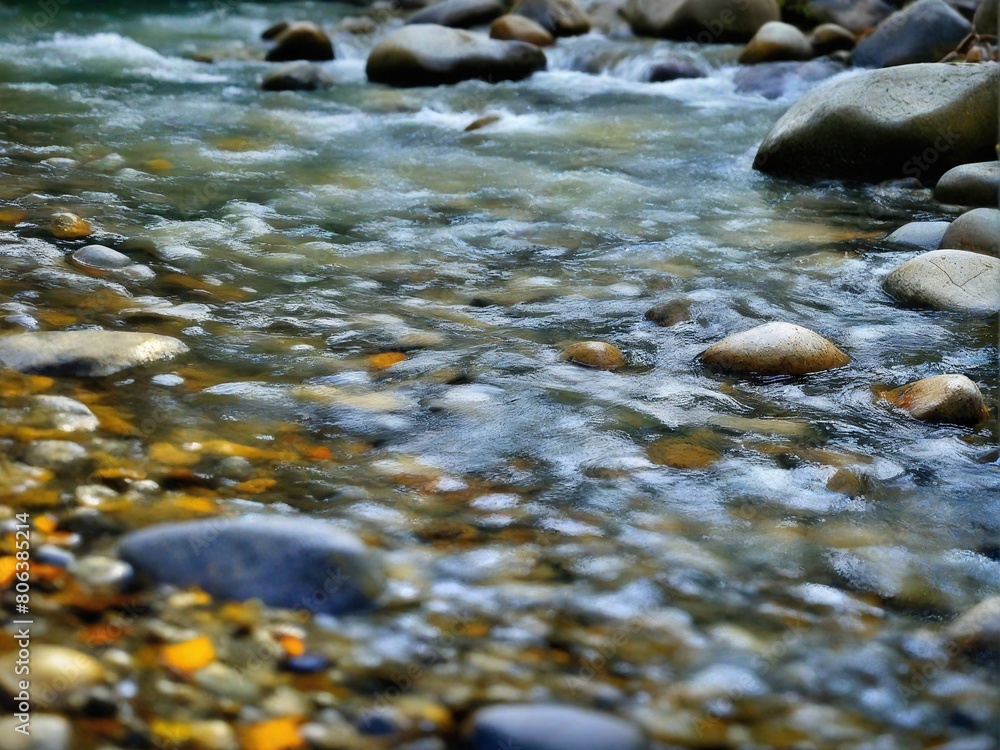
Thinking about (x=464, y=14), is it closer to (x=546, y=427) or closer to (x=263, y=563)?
(x=546, y=427)

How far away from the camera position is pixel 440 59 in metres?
8.62

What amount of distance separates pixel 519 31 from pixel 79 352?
8289mm

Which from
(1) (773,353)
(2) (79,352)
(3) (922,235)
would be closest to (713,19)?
(3) (922,235)

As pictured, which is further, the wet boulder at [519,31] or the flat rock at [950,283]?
the wet boulder at [519,31]

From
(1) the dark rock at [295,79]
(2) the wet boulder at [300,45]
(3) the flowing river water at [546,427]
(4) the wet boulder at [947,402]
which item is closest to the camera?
(3) the flowing river water at [546,427]

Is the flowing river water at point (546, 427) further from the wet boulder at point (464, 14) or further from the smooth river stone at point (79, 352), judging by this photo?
the wet boulder at point (464, 14)

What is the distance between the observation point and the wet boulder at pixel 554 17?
11.0m

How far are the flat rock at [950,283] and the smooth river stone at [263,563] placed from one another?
2.57 m

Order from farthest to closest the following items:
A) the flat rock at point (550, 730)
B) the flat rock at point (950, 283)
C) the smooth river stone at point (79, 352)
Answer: the flat rock at point (950, 283)
the smooth river stone at point (79, 352)
the flat rock at point (550, 730)

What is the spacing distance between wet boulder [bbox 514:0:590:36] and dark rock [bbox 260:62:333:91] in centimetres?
352

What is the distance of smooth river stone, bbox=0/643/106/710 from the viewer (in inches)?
62.4

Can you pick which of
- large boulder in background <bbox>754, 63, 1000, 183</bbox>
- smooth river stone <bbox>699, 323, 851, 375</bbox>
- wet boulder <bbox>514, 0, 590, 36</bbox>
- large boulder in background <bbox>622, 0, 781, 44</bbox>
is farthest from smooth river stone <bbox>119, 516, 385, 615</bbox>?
wet boulder <bbox>514, 0, 590, 36</bbox>

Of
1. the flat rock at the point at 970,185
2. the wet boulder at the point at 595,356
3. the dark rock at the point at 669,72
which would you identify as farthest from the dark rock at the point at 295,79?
the wet boulder at the point at 595,356

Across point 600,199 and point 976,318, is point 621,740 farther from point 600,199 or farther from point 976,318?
point 600,199
